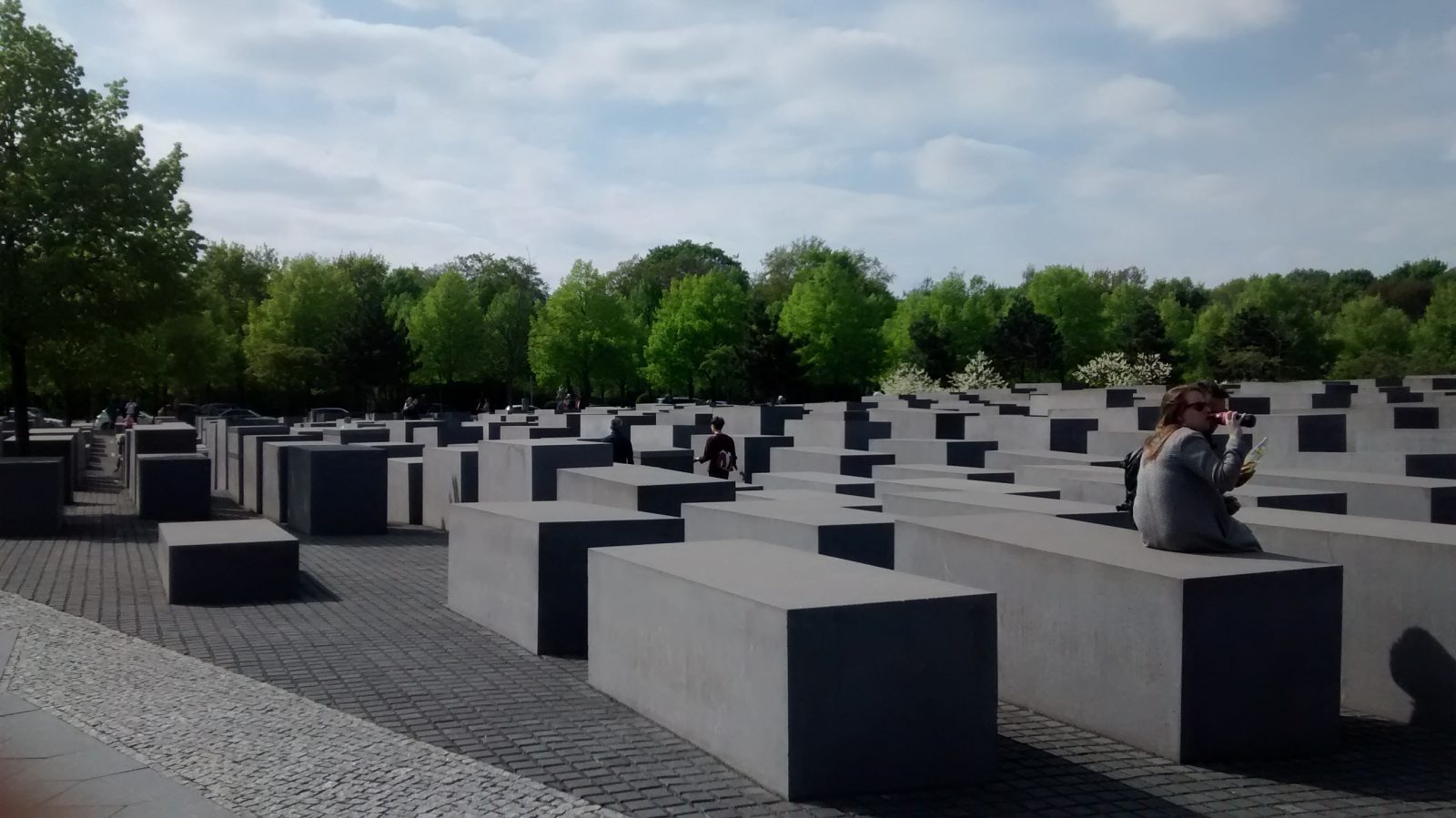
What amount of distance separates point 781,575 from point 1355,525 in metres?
3.67

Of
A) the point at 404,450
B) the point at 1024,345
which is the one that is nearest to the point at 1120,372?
the point at 1024,345

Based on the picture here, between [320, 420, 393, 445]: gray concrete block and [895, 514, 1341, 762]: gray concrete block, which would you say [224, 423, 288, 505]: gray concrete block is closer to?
[320, 420, 393, 445]: gray concrete block

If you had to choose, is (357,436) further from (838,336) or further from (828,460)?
(838,336)

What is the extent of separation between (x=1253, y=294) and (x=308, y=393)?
189 feet

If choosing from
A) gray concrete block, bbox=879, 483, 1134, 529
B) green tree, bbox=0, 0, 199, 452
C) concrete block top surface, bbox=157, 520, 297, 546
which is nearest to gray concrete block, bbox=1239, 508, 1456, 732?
gray concrete block, bbox=879, 483, 1134, 529

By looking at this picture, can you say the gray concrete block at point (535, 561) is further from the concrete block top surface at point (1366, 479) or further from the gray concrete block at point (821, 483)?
the concrete block top surface at point (1366, 479)

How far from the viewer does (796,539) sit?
9.38m

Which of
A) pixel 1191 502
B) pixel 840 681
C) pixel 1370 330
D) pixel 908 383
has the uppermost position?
pixel 1370 330

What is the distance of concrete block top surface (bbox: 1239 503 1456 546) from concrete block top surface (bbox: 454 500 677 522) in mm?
4347

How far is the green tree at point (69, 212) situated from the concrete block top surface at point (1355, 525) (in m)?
17.9

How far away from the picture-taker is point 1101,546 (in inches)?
288

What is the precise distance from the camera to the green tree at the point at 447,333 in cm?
7581

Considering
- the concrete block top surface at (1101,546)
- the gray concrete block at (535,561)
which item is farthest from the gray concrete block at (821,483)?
the concrete block top surface at (1101,546)

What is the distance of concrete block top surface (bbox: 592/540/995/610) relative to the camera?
19.8ft
